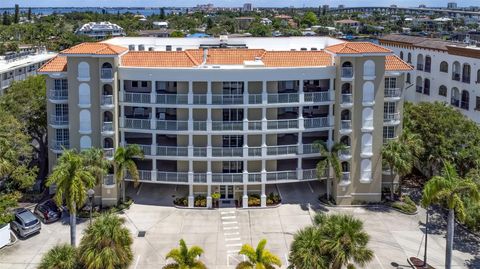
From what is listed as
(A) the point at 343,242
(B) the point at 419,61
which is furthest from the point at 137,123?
(B) the point at 419,61

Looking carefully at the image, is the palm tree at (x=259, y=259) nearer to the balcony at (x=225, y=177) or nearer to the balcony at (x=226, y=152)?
the balcony at (x=225, y=177)

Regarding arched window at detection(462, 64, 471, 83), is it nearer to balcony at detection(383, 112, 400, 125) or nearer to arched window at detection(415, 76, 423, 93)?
arched window at detection(415, 76, 423, 93)

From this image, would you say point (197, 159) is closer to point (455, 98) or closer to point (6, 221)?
point (6, 221)

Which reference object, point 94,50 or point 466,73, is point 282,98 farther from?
point 466,73

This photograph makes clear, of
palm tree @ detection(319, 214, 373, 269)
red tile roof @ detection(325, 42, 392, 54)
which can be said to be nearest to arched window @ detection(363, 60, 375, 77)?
red tile roof @ detection(325, 42, 392, 54)

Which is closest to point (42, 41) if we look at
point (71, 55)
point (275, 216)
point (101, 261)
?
point (71, 55)

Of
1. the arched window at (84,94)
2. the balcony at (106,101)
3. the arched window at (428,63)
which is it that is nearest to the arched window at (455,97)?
the arched window at (428,63)
